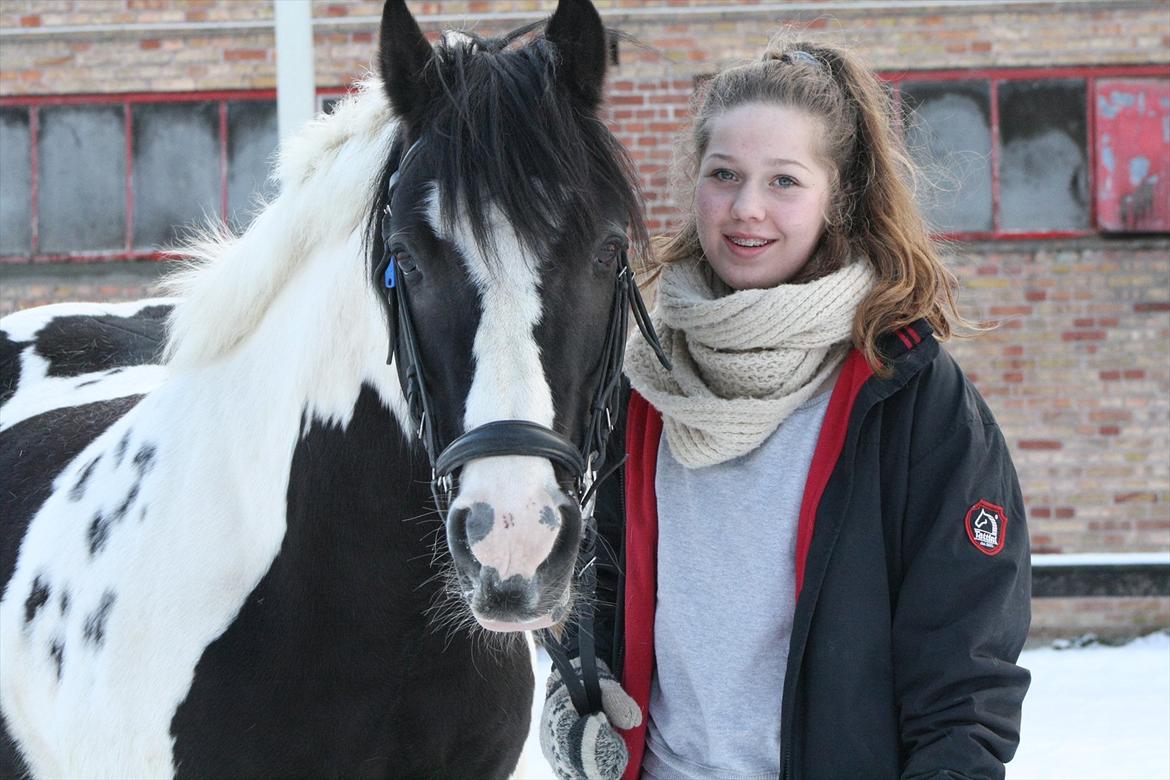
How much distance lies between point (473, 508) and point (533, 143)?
1.94ft

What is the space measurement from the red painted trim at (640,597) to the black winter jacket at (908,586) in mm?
287

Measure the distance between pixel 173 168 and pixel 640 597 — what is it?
240 inches

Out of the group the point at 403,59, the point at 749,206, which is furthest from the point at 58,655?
the point at 749,206

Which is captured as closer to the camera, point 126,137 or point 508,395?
point 508,395

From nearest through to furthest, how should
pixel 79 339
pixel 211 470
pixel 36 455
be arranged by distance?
pixel 211 470 < pixel 36 455 < pixel 79 339

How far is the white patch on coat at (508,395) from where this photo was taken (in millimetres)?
1493

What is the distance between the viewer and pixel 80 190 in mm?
7086

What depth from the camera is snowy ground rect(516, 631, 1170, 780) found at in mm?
4137

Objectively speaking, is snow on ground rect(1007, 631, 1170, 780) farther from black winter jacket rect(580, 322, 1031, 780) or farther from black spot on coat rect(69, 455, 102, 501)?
black spot on coat rect(69, 455, 102, 501)

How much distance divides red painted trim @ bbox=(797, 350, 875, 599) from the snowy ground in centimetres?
241

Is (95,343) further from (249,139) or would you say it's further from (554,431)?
(249,139)

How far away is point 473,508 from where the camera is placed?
4.95 feet

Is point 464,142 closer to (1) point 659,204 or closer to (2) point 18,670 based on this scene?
(2) point 18,670

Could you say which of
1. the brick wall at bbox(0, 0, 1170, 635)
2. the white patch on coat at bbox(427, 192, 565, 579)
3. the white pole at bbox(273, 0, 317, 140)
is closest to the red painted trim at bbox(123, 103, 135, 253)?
the brick wall at bbox(0, 0, 1170, 635)
